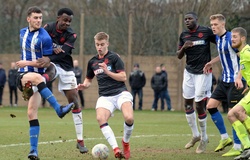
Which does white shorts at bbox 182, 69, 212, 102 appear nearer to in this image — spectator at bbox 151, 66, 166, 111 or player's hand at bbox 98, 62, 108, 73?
player's hand at bbox 98, 62, 108, 73

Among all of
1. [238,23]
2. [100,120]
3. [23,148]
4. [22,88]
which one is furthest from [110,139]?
[238,23]

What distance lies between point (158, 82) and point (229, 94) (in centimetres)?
1533

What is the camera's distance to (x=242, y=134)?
1016cm

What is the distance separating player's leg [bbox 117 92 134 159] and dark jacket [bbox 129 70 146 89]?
16.5m

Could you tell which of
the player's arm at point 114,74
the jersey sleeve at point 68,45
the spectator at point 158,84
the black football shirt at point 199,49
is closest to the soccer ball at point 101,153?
the player's arm at point 114,74

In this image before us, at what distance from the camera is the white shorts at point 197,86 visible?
38.9 feet

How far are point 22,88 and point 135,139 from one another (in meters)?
4.08

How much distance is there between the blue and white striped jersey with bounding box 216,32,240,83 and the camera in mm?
11422

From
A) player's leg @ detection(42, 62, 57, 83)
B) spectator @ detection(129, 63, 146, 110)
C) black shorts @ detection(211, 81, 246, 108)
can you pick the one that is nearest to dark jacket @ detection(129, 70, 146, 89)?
spectator @ detection(129, 63, 146, 110)

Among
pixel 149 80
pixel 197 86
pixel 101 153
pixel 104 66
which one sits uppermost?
pixel 104 66

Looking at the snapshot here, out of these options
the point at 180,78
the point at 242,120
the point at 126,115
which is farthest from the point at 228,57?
the point at 180,78

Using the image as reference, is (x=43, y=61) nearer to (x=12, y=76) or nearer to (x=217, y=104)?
(x=217, y=104)

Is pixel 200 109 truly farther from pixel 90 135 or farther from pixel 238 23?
pixel 238 23

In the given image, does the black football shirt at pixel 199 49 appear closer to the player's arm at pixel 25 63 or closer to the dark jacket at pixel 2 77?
the player's arm at pixel 25 63
